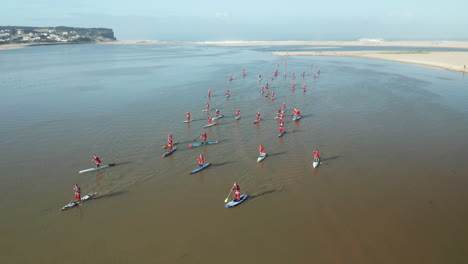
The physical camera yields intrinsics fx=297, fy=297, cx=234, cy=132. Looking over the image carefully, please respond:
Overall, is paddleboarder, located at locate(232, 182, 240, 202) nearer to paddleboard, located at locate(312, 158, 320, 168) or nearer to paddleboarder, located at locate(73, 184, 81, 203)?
paddleboard, located at locate(312, 158, 320, 168)

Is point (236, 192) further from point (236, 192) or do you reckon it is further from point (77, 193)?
point (77, 193)

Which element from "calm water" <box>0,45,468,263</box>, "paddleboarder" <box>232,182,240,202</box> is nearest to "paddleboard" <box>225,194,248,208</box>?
"paddleboarder" <box>232,182,240,202</box>

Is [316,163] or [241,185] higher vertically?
[316,163]

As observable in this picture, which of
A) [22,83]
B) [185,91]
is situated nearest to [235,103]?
[185,91]

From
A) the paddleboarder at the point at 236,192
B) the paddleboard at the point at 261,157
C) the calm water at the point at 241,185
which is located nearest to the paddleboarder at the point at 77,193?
the calm water at the point at 241,185

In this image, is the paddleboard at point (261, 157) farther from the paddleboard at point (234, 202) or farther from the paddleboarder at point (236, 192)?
the paddleboarder at point (236, 192)

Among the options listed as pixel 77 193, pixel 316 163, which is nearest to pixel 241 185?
pixel 316 163

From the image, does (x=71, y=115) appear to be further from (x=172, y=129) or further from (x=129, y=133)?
(x=172, y=129)

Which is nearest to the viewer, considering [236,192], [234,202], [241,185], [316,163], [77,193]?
[236,192]
